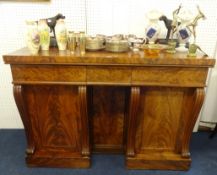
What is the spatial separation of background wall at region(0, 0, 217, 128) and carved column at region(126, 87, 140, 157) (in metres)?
0.64

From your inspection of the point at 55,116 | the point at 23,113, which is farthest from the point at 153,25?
the point at 23,113

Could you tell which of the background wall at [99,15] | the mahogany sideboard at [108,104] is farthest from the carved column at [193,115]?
the background wall at [99,15]

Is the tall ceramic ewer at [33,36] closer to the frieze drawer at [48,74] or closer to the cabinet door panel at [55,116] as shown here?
the frieze drawer at [48,74]

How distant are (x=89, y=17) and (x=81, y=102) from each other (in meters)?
0.75

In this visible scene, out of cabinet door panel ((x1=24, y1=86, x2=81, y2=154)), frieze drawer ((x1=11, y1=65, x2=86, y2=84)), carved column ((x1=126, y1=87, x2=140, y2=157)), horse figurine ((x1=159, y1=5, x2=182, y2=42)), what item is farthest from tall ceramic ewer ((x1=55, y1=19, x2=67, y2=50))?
horse figurine ((x1=159, y1=5, x2=182, y2=42))

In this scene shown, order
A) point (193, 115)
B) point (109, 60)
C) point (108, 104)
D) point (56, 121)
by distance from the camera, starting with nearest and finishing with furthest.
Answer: point (109, 60) < point (193, 115) < point (56, 121) < point (108, 104)

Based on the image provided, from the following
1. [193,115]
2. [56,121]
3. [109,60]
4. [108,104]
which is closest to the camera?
[109,60]

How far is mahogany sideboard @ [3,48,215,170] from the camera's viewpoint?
1.34 metres

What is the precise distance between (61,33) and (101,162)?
1079 mm

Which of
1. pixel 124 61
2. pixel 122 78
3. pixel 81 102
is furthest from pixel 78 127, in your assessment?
pixel 124 61

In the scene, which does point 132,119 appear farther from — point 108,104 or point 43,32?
point 43,32

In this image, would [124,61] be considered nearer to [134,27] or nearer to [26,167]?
[134,27]

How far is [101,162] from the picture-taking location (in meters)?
1.75

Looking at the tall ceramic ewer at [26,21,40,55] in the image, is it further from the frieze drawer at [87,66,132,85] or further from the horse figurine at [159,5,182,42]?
the horse figurine at [159,5,182,42]
